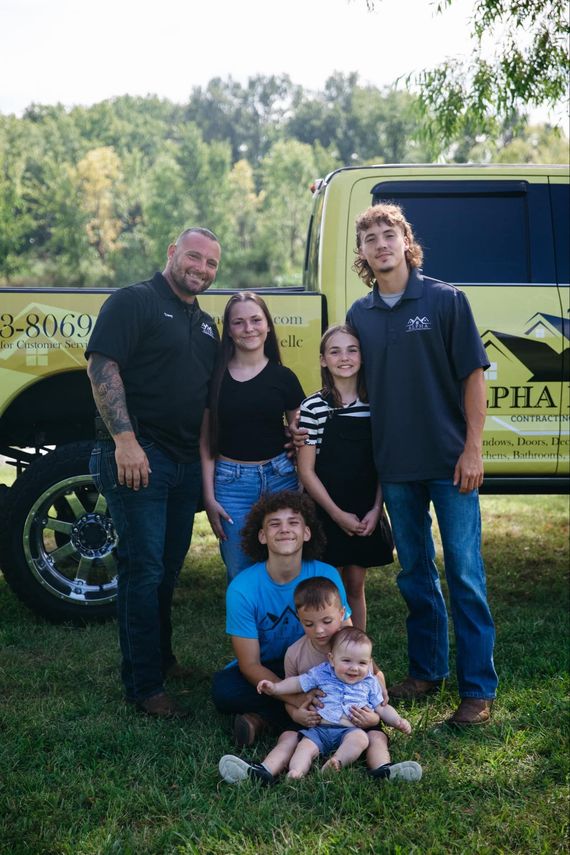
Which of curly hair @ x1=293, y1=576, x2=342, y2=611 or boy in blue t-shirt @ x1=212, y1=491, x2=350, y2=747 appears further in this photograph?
boy in blue t-shirt @ x1=212, y1=491, x2=350, y2=747

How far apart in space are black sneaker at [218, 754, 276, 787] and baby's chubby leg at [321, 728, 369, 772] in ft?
0.61

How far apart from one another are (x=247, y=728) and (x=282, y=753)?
0.25m

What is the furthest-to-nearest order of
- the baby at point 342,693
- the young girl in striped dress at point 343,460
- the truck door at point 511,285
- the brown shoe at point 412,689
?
the truck door at point 511,285 → the brown shoe at point 412,689 → the young girl in striped dress at point 343,460 → the baby at point 342,693

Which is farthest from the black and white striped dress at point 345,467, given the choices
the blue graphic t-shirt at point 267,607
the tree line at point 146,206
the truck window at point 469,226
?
the tree line at point 146,206

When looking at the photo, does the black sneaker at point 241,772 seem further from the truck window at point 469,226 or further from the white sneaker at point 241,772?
the truck window at point 469,226

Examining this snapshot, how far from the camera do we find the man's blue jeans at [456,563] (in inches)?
138

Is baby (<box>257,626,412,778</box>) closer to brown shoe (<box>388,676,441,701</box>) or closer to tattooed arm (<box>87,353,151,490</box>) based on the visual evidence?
brown shoe (<box>388,676,441,701</box>)

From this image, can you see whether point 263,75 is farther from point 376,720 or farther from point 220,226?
point 376,720

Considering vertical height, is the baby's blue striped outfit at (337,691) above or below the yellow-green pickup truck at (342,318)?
below

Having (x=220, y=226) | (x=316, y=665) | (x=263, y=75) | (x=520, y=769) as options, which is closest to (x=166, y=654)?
(x=316, y=665)

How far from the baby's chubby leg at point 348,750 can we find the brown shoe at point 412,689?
62cm

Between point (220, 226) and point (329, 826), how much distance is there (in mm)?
41762

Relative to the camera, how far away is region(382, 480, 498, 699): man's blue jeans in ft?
11.5

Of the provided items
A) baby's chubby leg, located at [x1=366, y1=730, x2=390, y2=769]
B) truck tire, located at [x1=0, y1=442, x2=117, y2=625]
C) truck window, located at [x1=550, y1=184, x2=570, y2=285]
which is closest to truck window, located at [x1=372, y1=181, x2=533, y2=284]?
truck window, located at [x1=550, y1=184, x2=570, y2=285]
